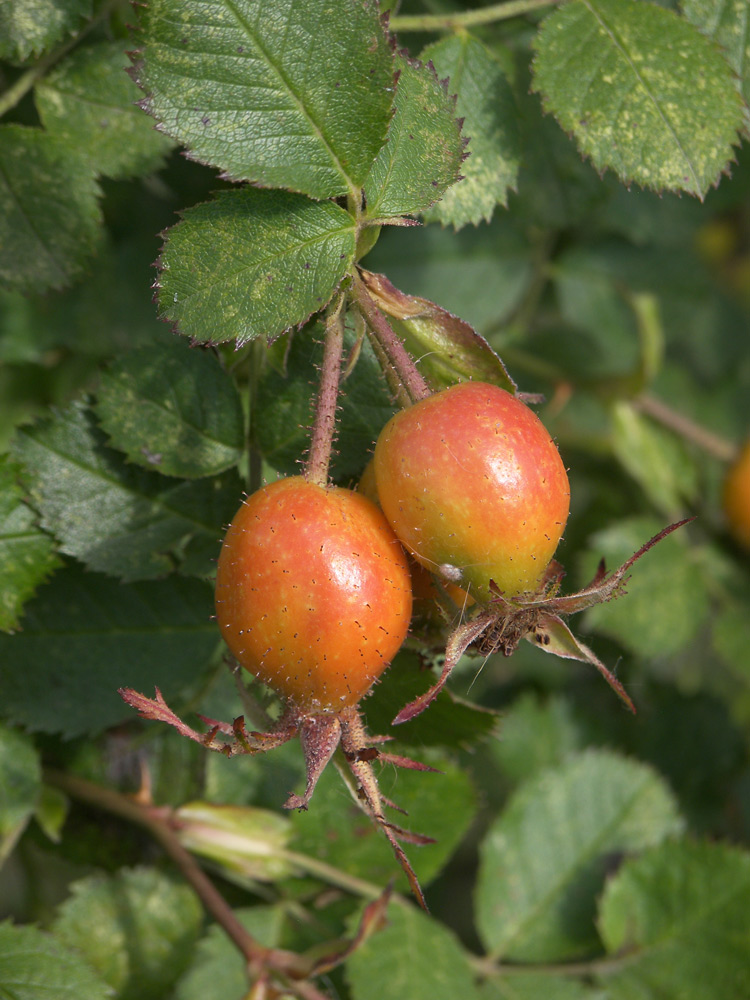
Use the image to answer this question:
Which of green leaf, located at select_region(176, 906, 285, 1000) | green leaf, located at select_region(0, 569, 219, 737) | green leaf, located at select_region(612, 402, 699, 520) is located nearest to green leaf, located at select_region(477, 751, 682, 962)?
green leaf, located at select_region(176, 906, 285, 1000)

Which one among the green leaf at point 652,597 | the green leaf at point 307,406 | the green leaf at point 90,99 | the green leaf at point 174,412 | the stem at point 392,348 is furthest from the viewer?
the green leaf at point 652,597

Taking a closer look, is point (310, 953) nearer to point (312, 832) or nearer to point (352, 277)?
point (312, 832)

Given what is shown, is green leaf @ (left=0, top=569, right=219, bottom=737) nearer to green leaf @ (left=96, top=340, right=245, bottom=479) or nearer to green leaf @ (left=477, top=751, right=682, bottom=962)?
green leaf @ (left=96, top=340, right=245, bottom=479)

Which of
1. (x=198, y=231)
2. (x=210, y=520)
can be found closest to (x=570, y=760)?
(x=210, y=520)

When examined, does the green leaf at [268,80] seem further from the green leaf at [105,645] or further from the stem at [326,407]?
the green leaf at [105,645]

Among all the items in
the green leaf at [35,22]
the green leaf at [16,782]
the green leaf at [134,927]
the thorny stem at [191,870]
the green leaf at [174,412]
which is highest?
the green leaf at [35,22]

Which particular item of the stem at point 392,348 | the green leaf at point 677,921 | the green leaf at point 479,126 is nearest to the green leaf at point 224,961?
the green leaf at point 677,921
